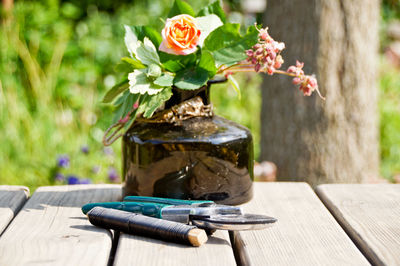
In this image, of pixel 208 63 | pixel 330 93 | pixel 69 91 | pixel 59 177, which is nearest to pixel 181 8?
pixel 208 63

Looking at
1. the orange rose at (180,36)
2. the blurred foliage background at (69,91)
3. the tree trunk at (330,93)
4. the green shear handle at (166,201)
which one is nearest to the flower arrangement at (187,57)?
the orange rose at (180,36)

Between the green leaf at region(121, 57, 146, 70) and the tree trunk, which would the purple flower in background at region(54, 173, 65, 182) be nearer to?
the tree trunk

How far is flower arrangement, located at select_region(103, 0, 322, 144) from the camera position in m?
1.23

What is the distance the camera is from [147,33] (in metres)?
1.34

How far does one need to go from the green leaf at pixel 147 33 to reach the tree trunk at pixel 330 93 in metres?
1.21

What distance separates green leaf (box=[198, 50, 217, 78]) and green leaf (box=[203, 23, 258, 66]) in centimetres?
3

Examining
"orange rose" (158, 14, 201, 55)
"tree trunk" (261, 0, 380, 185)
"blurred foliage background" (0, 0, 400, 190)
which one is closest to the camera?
"orange rose" (158, 14, 201, 55)

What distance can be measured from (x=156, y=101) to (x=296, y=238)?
17.8 inches

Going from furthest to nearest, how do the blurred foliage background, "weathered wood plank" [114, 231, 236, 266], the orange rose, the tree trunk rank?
1. the blurred foliage background
2. the tree trunk
3. the orange rose
4. "weathered wood plank" [114, 231, 236, 266]

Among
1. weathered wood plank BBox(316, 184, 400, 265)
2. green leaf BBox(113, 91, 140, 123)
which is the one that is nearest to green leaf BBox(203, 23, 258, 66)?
green leaf BBox(113, 91, 140, 123)

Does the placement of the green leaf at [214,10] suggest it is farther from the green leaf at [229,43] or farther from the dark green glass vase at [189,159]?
the dark green glass vase at [189,159]

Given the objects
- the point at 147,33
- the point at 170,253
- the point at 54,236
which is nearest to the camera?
the point at 170,253

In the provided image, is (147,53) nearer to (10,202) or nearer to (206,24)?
(206,24)

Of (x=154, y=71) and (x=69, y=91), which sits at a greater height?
(x=154, y=71)
